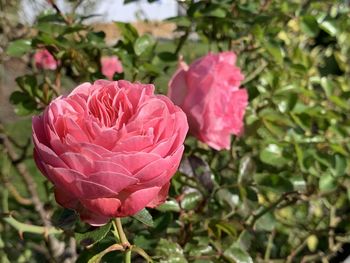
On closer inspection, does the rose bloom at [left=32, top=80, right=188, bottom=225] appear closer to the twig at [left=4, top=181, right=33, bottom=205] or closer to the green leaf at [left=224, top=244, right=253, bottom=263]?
the green leaf at [left=224, top=244, right=253, bottom=263]

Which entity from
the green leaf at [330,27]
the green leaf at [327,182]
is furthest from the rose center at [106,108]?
the green leaf at [330,27]

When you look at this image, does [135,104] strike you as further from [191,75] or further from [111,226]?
[191,75]

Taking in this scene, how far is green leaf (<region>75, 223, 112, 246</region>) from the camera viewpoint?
0.63 metres

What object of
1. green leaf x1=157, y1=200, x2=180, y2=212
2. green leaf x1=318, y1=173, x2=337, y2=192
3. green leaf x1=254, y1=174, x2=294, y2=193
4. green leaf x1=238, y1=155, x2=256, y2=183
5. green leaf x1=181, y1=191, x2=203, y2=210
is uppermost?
green leaf x1=157, y1=200, x2=180, y2=212

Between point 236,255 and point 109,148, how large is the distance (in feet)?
1.44

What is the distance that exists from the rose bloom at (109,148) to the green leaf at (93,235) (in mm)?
25

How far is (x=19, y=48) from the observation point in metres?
1.05

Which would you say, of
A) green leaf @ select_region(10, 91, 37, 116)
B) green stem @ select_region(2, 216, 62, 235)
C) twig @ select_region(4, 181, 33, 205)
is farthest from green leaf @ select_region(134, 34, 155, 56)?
twig @ select_region(4, 181, 33, 205)

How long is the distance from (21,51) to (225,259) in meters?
0.55

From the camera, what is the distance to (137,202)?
58 centimetres

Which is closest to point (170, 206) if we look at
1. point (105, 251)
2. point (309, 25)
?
point (105, 251)

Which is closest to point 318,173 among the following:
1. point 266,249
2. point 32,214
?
point 266,249

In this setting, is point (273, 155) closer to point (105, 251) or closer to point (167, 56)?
point (167, 56)

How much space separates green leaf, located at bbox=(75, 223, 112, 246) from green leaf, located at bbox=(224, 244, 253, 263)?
1.05 feet
